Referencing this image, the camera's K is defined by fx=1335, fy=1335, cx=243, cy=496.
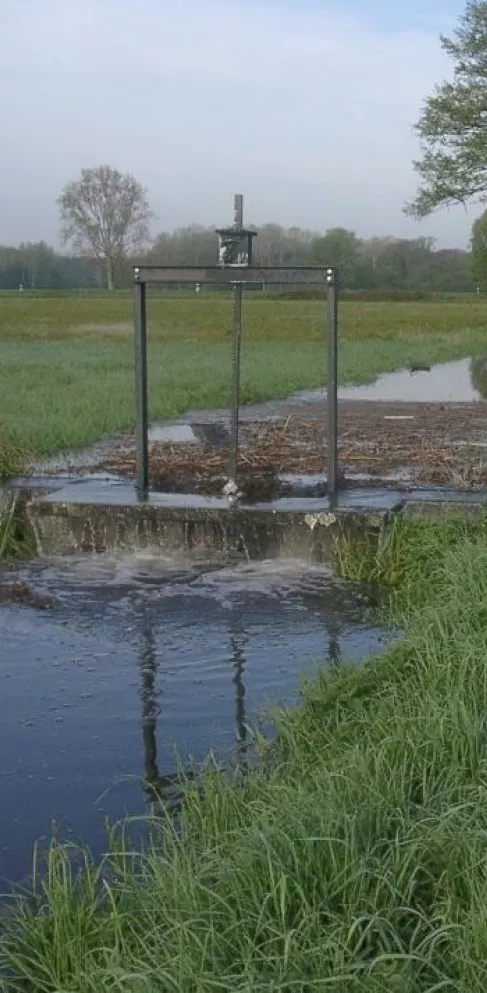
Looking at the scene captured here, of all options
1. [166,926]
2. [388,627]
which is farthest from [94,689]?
[166,926]

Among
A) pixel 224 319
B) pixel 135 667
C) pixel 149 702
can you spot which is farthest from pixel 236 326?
pixel 224 319

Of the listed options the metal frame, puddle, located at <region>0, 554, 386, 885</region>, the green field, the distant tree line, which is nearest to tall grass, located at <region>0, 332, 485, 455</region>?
the green field

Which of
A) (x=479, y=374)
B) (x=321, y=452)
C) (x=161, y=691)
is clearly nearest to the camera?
(x=161, y=691)

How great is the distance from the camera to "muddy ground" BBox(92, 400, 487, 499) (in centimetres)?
1201

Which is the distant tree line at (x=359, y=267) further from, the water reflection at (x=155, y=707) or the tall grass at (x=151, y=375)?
the water reflection at (x=155, y=707)

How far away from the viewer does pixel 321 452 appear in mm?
14195

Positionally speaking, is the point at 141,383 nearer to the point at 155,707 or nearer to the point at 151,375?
the point at 155,707

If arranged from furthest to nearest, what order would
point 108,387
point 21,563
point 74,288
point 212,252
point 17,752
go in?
point 74,288
point 108,387
point 212,252
point 21,563
point 17,752

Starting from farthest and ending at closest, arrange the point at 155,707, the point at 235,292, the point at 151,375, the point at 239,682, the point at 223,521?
the point at 151,375, the point at 235,292, the point at 223,521, the point at 239,682, the point at 155,707

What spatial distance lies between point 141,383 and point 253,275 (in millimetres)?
1559

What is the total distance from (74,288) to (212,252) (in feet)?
306

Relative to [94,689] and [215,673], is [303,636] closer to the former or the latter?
[215,673]

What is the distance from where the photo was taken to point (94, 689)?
7.04 metres

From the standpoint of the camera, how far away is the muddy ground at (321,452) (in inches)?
473
